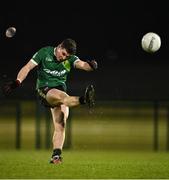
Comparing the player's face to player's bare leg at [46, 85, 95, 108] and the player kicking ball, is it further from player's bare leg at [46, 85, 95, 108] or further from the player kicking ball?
player's bare leg at [46, 85, 95, 108]

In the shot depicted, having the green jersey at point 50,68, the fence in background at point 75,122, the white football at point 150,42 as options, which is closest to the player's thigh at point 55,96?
the green jersey at point 50,68

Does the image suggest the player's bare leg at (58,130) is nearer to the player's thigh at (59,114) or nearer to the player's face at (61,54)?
the player's thigh at (59,114)

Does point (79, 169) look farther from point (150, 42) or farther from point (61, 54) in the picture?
point (150, 42)

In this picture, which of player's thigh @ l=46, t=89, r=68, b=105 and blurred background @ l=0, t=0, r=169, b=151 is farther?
blurred background @ l=0, t=0, r=169, b=151

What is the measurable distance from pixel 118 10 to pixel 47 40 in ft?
20.3

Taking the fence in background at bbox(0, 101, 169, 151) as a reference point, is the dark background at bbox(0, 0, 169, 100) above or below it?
above

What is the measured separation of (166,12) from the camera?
54.7 meters

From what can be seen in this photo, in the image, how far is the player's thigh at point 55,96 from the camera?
12.2 m

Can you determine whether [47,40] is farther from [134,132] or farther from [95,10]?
[134,132]

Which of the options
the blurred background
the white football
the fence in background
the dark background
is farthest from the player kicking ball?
the dark background

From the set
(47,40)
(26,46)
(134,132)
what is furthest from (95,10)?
(134,132)

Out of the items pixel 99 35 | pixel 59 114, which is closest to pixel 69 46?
pixel 59 114

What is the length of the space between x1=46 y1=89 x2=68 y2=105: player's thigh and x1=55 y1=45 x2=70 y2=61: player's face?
53 centimetres

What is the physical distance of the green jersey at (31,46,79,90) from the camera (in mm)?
12547
